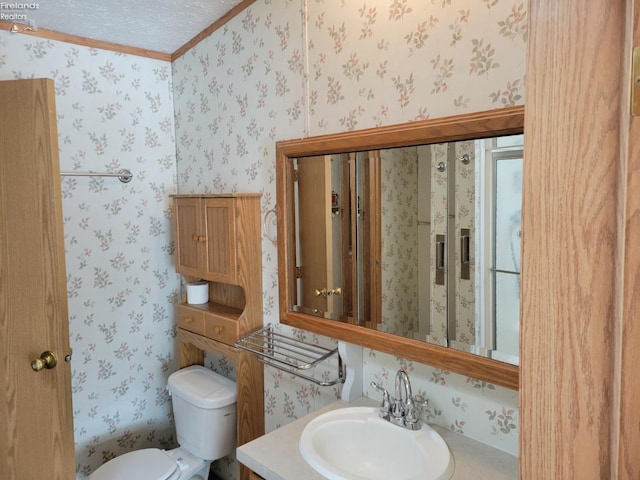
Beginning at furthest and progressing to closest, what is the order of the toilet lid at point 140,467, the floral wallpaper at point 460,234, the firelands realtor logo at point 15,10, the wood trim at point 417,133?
the toilet lid at point 140,467
the firelands realtor logo at point 15,10
the floral wallpaper at point 460,234
the wood trim at point 417,133

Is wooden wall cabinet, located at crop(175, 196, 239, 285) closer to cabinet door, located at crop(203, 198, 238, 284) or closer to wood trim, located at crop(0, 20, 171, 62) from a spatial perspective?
cabinet door, located at crop(203, 198, 238, 284)

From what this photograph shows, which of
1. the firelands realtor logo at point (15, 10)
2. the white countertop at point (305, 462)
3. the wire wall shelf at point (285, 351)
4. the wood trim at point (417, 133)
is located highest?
the firelands realtor logo at point (15, 10)

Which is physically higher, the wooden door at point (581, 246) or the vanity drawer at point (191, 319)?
the wooden door at point (581, 246)

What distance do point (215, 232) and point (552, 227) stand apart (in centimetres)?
169

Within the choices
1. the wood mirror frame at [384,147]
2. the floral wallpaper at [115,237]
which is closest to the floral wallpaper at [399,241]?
the wood mirror frame at [384,147]

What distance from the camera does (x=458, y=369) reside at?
1203mm

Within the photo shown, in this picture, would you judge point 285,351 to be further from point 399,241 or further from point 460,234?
point 460,234

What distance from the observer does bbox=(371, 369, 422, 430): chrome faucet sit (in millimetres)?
1353

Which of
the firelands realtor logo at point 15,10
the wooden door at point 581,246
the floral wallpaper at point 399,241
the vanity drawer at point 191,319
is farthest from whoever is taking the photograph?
the vanity drawer at point 191,319

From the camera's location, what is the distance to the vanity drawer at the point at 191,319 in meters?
2.16

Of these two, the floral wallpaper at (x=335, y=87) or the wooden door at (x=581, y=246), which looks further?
the floral wallpaper at (x=335, y=87)

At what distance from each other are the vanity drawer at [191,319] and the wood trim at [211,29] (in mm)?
1291

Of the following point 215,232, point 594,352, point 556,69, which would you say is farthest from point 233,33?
point 594,352

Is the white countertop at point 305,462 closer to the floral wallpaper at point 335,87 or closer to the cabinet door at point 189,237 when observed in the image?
the floral wallpaper at point 335,87
